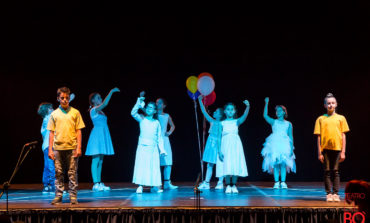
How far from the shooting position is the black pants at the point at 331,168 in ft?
16.9

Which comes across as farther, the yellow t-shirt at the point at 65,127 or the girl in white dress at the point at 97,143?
the girl in white dress at the point at 97,143

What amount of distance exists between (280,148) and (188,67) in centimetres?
255

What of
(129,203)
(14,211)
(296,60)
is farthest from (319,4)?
(14,211)

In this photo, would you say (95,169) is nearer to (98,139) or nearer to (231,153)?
(98,139)

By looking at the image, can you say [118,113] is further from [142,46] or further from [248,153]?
[248,153]

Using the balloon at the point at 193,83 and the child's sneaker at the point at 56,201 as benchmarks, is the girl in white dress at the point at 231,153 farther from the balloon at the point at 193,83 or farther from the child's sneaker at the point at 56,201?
the child's sneaker at the point at 56,201

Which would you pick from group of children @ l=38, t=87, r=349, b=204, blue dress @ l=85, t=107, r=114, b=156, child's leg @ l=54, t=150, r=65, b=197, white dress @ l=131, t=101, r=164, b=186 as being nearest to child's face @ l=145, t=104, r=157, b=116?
group of children @ l=38, t=87, r=349, b=204

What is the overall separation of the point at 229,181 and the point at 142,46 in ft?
11.5

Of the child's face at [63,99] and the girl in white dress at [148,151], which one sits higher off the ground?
the child's face at [63,99]

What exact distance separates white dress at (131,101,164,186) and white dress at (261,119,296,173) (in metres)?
2.00

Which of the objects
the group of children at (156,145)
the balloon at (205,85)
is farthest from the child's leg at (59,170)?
the balloon at (205,85)

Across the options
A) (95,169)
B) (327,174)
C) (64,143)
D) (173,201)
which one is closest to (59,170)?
(64,143)

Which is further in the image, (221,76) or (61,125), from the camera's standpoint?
(221,76)

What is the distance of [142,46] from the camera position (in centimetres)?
834
